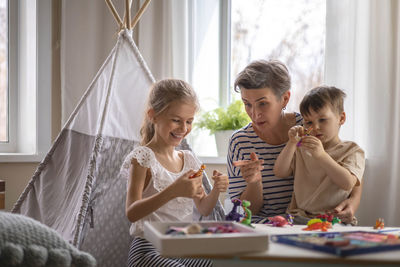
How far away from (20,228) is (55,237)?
0.08m

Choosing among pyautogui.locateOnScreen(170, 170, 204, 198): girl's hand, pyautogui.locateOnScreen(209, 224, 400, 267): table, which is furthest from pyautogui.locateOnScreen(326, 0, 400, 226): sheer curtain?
pyautogui.locateOnScreen(209, 224, 400, 267): table

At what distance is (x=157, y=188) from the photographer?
5.53ft

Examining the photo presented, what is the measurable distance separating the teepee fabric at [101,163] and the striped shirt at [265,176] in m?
0.13

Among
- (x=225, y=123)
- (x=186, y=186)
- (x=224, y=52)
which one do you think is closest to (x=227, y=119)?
(x=225, y=123)

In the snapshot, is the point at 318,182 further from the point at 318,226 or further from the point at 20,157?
the point at 20,157

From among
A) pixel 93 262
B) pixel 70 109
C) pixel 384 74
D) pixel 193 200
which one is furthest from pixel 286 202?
pixel 70 109

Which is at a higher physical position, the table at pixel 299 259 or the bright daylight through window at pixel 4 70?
the bright daylight through window at pixel 4 70

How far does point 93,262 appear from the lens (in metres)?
1.09

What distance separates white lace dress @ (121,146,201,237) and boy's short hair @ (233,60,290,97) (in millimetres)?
Result: 437

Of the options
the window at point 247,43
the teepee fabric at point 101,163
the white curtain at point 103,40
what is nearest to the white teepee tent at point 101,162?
the teepee fabric at point 101,163

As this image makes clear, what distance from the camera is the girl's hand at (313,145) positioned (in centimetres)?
164

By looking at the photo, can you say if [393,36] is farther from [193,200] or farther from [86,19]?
[86,19]

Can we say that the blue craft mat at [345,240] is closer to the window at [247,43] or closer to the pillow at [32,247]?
the pillow at [32,247]

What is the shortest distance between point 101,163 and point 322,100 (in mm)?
907
